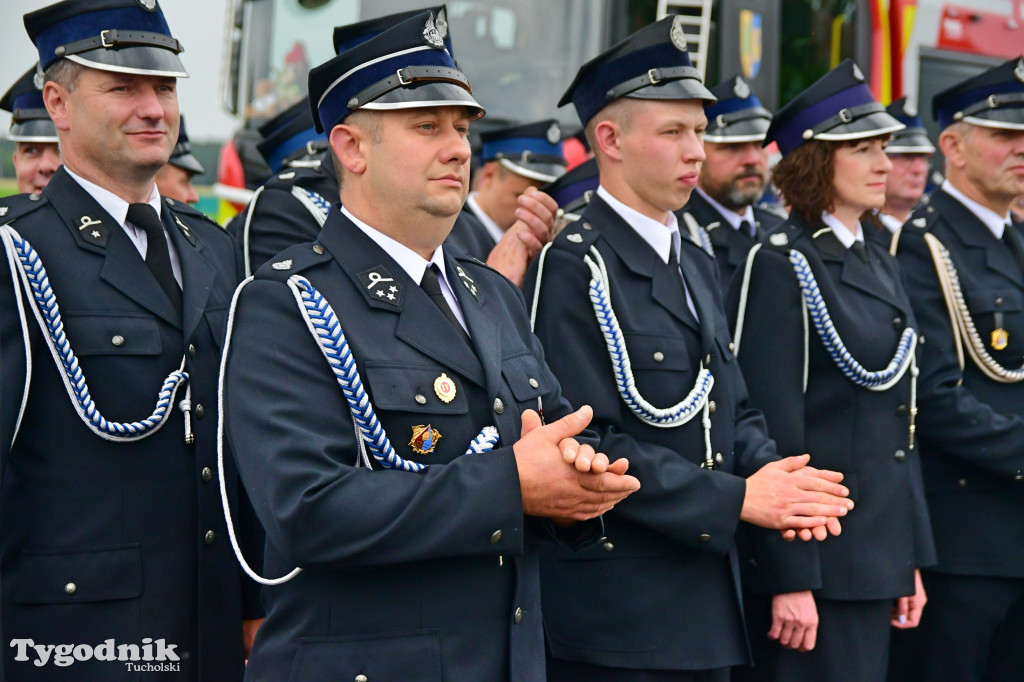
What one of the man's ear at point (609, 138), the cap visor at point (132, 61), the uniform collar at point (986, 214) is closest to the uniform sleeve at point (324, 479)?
the cap visor at point (132, 61)

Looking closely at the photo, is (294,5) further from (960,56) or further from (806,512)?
(806,512)

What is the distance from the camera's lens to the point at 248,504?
303 centimetres

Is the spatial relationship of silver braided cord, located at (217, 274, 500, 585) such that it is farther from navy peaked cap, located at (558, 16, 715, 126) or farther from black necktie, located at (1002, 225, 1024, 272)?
black necktie, located at (1002, 225, 1024, 272)

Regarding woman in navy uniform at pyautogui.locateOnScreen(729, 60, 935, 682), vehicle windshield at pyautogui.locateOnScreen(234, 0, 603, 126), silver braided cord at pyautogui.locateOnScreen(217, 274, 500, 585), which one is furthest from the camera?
vehicle windshield at pyautogui.locateOnScreen(234, 0, 603, 126)

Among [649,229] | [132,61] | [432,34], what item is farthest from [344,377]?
[649,229]

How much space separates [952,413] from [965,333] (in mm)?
329

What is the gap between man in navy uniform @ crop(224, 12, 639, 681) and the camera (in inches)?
86.2

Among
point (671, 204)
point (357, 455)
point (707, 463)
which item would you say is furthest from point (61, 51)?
point (707, 463)

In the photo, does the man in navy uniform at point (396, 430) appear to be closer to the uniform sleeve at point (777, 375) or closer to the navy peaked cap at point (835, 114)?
the uniform sleeve at point (777, 375)

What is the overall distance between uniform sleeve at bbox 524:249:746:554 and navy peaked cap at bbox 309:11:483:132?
788 millimetres

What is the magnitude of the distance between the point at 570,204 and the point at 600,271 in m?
1.52

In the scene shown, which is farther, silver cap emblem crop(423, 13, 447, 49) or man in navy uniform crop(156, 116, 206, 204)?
man in navy uniform crop(156, 116, 206, 204)

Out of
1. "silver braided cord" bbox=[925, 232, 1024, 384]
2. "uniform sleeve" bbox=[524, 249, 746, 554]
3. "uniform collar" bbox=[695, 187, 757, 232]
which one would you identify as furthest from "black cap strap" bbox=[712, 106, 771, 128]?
"uniform sleeve" bbox=[524, 249, 746, 554]

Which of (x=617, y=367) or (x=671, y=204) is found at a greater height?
(x=671, y=204)
